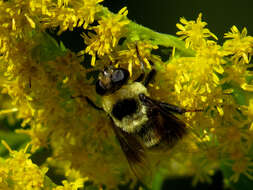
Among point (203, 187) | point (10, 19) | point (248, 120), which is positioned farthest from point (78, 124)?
point (203, 187)

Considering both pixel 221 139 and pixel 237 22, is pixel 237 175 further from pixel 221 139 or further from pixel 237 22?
pixel 237 22

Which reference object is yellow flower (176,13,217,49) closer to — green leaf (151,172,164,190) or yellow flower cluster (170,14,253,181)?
yellow flower cluster (170,14,253,181)

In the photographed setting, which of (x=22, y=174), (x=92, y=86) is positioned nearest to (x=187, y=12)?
(x=92, y=86)

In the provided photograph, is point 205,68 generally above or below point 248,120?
above

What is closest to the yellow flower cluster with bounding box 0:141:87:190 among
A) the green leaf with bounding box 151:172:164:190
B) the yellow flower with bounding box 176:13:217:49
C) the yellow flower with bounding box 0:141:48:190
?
the yellow flower with bounding box 0:141:48:190

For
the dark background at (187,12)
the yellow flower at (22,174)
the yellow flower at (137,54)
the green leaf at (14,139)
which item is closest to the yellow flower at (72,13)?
the yellow flower at (137,54)

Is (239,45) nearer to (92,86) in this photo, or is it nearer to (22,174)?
(92,86)
